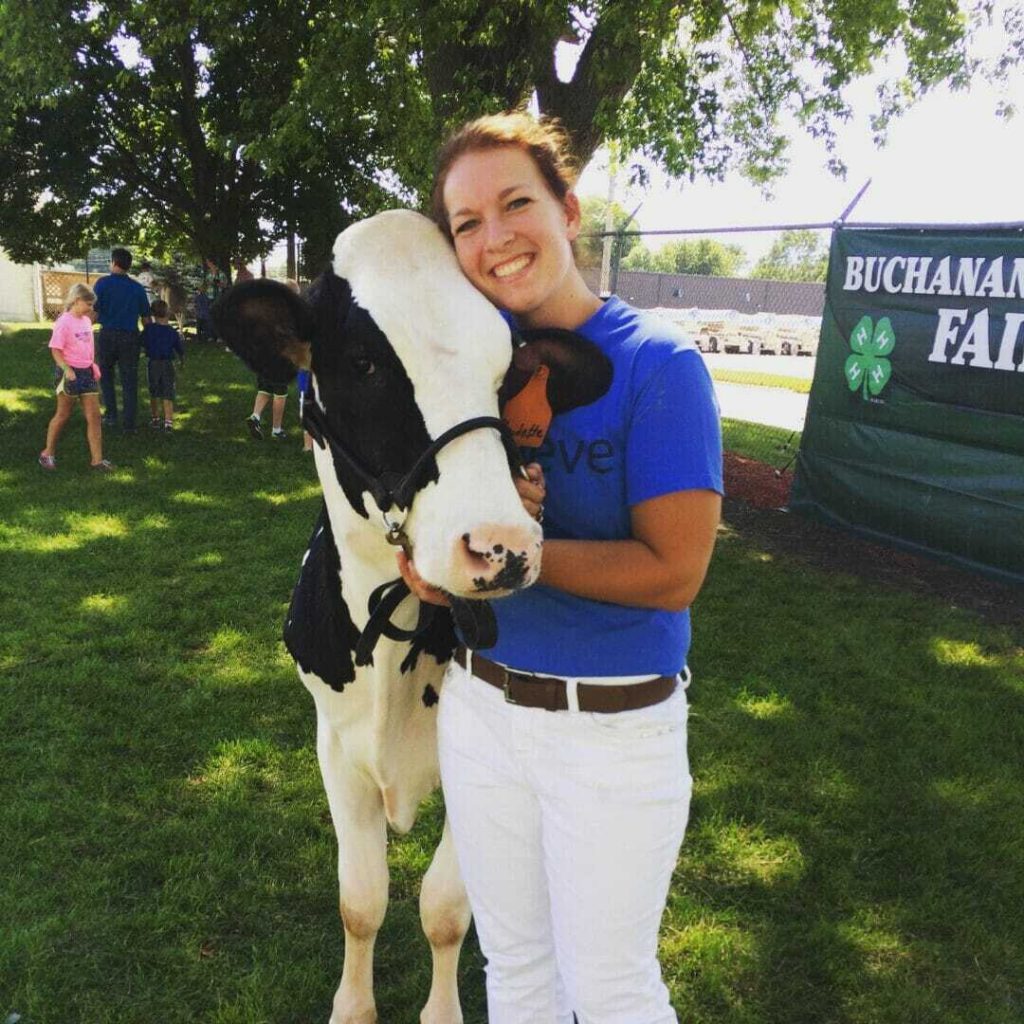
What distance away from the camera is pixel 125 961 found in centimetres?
254

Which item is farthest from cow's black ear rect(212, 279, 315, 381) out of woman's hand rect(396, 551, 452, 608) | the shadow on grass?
the shadow on grass

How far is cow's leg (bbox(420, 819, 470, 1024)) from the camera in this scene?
2.20m

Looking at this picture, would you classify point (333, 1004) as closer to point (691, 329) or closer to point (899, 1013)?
point (899, 1013)

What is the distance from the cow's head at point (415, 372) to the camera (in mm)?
A: 1295

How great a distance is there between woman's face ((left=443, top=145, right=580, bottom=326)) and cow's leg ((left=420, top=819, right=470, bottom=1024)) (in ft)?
4.28

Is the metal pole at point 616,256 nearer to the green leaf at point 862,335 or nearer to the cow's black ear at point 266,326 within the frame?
the green leaf at point 862,335

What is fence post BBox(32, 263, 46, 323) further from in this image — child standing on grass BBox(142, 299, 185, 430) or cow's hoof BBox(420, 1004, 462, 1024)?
cow's hoof BBox(420, 1004, 462, 1024)

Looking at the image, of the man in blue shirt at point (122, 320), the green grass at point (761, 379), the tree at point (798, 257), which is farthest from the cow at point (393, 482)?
the green grass at point (761, 379)

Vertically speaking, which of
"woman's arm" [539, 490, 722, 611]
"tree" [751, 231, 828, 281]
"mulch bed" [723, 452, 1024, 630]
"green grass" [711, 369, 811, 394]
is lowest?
"mulch bed" [723, 452, 1024, 630]

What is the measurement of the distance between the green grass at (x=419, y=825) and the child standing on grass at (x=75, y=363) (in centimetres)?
223

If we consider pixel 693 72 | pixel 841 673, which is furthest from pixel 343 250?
pixel 693 72

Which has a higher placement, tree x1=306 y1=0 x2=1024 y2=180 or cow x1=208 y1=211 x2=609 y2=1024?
tree x1=306 y1=0 x2=1024 y2=180

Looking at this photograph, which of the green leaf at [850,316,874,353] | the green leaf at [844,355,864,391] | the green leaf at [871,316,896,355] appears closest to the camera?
the green leaf at [871,316,896,355]

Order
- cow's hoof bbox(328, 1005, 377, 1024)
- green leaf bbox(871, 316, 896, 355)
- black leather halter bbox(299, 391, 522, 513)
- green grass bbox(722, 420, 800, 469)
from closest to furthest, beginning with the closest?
black leather halter bbox(299, 391, 522, 513)
cow's hoof bbox(328, 1005, 377, 1024)
green leaf bbox(871, 316, 896, 355)
green grass bbox(722, 420, 800, 469)
